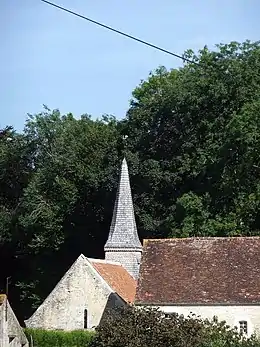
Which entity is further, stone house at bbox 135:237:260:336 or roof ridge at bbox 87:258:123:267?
roof ridge at bbox 87:258:123:267

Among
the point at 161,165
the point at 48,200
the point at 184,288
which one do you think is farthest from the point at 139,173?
the point at 184,288

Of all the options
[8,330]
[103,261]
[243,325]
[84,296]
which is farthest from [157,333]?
[103,261]

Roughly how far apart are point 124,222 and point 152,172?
589cm

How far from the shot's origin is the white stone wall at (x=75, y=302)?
148ft

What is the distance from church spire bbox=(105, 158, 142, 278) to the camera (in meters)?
48.7

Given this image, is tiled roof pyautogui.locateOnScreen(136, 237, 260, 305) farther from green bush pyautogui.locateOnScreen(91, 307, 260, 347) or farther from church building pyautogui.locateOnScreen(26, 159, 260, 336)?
green bush pyautogui.locateOnScreen(91, 307, 260, 347)

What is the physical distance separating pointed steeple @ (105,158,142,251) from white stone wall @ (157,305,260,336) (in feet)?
40.9

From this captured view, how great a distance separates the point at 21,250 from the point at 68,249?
4.64m

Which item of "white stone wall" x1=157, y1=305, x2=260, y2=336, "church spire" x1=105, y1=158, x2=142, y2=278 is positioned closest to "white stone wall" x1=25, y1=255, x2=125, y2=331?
"church spire" x1=105, y1=158, x2=142, y2=278

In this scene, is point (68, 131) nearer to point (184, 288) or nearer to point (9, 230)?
point (9, 230)

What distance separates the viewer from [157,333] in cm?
2752

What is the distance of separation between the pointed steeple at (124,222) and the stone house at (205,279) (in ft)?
29.9

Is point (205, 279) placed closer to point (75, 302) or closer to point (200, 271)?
point (200, 271)

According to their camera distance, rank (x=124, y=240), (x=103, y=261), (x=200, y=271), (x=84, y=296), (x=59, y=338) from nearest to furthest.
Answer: (x=200, y=271) < (x=59, y=338) < (x=84, y=296) < (x=103, y=261) < (x=124, y=240)
